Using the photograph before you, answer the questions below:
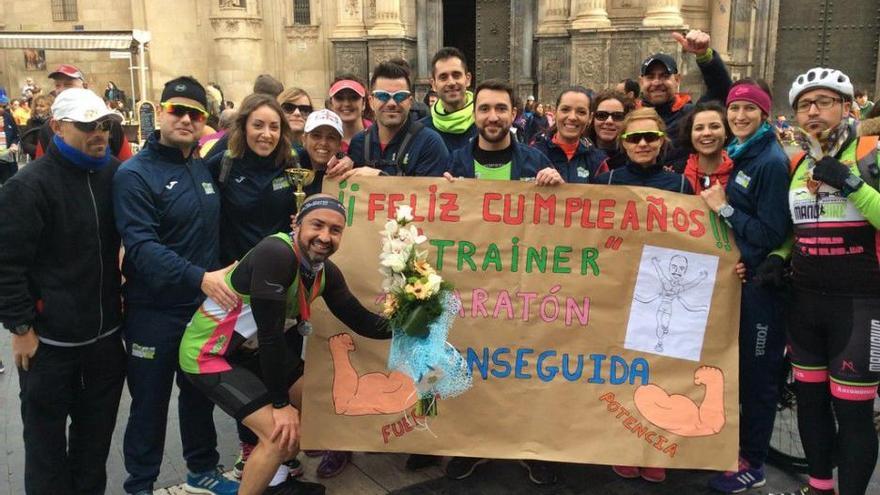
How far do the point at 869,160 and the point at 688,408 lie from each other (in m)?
1.74

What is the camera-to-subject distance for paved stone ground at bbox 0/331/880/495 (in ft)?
14.4

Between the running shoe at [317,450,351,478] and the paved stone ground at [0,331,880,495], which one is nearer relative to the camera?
the paved stone ground at [0,331,880,495]

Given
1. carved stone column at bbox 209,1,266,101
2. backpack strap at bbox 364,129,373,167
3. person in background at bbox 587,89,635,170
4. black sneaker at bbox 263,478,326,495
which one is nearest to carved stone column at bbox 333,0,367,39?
carved stone column at bbox 209,1,266,101

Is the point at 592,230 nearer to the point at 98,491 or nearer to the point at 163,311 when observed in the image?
the point at 163,311

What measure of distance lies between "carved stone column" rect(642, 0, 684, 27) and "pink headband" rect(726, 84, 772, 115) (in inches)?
538

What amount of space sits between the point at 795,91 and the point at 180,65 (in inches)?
837

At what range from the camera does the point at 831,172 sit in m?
3.58

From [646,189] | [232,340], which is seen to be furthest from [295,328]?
[646,189]

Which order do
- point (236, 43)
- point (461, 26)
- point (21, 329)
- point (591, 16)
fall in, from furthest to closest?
point (461, 26) → point (236, 43) → point (591, 16) → point (21, 329)

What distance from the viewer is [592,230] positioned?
431 centimetres

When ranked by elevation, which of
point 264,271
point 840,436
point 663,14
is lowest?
point 840,436

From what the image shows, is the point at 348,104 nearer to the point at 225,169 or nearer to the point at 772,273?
the point at 225,169

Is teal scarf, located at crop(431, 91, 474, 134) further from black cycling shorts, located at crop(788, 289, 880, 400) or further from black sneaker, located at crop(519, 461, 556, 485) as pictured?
black cycling shorts, located at crop(788, 289, 880, 400)

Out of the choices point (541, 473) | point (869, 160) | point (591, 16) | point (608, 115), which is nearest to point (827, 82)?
point (869, 160)
